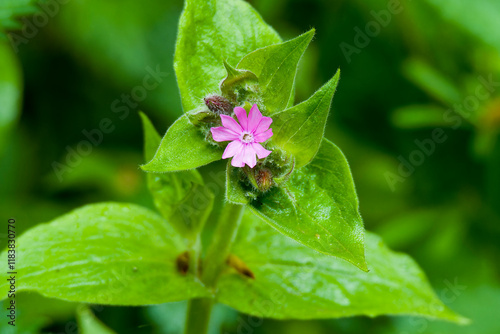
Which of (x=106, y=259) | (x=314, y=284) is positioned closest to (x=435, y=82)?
(x=314, y=284)

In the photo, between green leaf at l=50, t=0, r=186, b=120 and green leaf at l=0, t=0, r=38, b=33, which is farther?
green leaf at l=50, t=0, r=186, b=120

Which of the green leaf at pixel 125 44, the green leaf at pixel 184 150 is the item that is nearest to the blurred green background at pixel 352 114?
the green leaf at pixel 125 44

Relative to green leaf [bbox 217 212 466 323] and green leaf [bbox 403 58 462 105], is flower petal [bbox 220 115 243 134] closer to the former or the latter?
green leaf [bbox 217 212 466 323]

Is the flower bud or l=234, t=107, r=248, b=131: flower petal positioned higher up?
the flower bud

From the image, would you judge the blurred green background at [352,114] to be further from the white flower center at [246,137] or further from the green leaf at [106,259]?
the white flower center at [246,137]

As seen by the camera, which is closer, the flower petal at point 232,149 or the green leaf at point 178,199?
the flower petal at point 232,149

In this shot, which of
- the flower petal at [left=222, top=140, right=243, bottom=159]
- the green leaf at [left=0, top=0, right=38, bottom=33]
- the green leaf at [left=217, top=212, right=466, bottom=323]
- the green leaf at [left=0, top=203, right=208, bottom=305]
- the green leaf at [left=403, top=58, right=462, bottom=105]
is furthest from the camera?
the green leaf at [left=403, top=58, right=462, bottom=105]

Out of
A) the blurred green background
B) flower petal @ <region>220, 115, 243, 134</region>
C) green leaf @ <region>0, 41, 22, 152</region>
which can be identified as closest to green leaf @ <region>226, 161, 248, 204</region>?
flower petal @ <region>220, 115, 243, 134</region>
